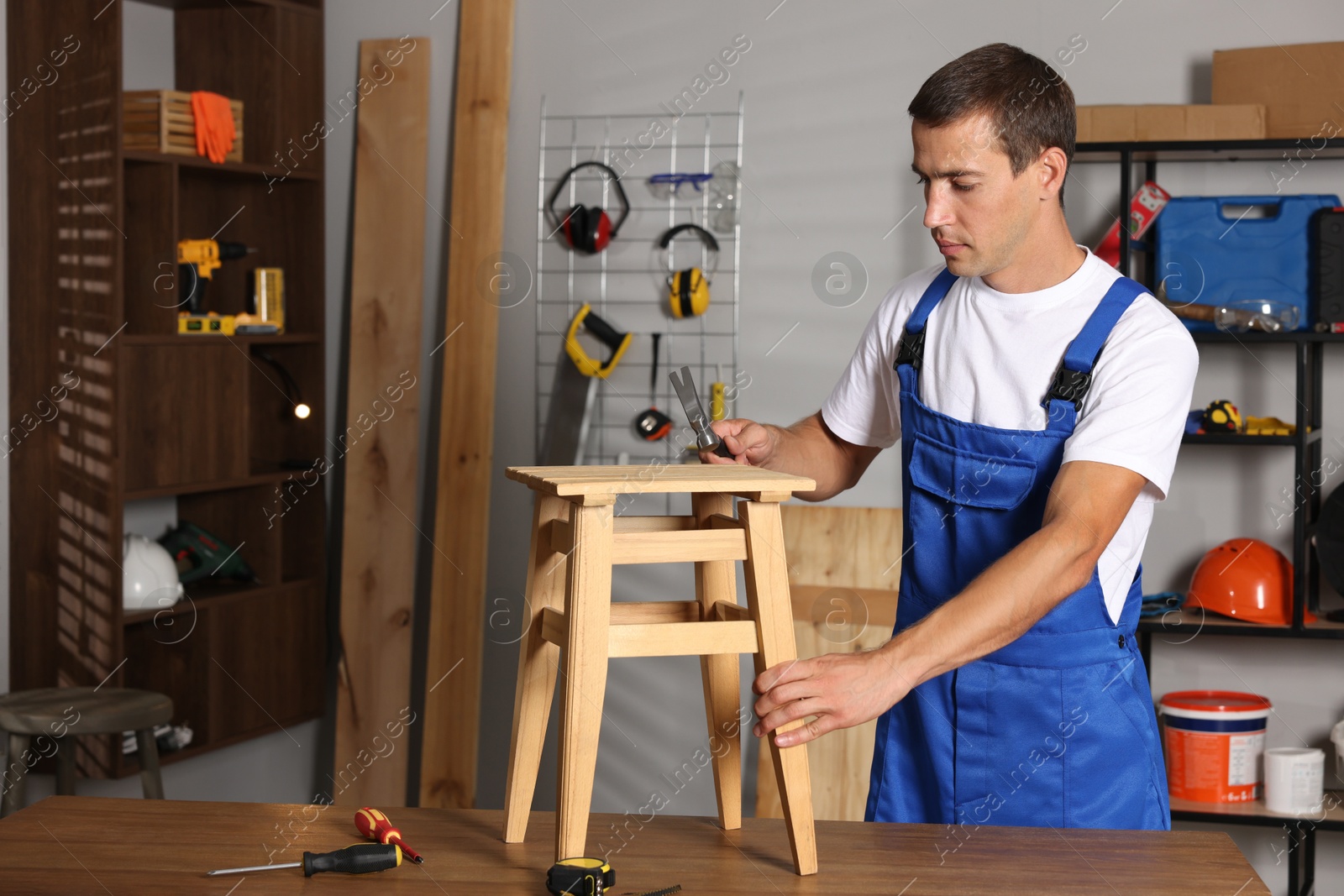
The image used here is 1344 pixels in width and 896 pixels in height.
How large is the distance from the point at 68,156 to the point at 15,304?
1.26 feet

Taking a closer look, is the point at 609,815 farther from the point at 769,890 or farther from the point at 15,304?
the point at 15,304

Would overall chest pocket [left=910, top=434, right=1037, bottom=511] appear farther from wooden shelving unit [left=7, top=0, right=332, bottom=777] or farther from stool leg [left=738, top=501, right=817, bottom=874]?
wooden shelving unit [left=7, top=0, right=332, bottom=777]

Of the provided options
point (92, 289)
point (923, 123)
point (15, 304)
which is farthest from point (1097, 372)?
point (15, 304)

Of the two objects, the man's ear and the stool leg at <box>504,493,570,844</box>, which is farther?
the man's ear

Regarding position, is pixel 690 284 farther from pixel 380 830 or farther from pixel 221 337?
pixel 380 830

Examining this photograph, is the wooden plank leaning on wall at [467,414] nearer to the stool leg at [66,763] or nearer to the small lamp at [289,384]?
the small lamp at [289,384]

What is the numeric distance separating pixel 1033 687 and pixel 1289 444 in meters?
1.46

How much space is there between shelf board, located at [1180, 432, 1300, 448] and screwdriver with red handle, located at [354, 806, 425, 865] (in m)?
2.09

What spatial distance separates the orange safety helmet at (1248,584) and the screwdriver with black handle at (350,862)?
87.2 inches

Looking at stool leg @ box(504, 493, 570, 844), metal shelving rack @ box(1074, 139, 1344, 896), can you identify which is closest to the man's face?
stool leg @ box(504, 493, 570, 844)

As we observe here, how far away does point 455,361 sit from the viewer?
3.41m

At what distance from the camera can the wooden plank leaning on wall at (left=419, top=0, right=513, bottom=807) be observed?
340cm

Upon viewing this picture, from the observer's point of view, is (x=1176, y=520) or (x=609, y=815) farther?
(x=1176, y=520)

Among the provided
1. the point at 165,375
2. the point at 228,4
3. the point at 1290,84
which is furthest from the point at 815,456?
the point at 228,4
